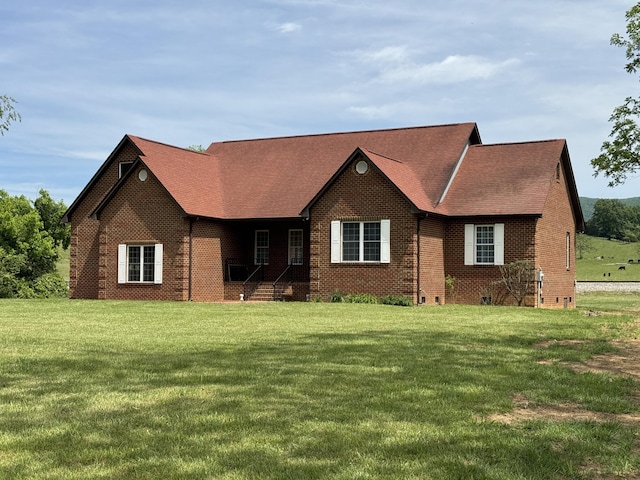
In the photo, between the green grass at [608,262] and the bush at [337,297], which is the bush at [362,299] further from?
the green grass at [608,262]

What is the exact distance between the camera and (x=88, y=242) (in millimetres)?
32906

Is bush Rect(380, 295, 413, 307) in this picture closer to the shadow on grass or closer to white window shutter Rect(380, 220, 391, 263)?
white window shutter Rect(380, 220, 391, 263)

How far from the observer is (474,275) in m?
28.8

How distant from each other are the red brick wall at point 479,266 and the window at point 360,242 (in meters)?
3.16

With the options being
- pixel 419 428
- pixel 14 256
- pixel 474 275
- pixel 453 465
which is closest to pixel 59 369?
pixel 419 428

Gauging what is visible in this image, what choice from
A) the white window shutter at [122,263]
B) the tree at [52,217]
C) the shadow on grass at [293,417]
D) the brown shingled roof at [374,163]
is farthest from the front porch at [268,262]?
the tree at [52,217]

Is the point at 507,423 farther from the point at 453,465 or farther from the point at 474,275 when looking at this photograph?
the point at 474,275

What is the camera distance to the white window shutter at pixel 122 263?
30500mm

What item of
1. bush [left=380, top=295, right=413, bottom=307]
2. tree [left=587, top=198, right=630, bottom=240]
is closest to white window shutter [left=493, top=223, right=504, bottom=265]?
bush [left=380, top=295, right=413, bottom=307]

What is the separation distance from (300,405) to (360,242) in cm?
2017

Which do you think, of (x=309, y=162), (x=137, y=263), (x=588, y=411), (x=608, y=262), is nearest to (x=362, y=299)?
(x=309, y=162)

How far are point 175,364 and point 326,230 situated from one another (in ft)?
58.9

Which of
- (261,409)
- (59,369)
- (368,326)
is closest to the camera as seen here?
(261,409)

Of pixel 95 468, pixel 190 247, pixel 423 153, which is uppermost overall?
pixel 423 153
